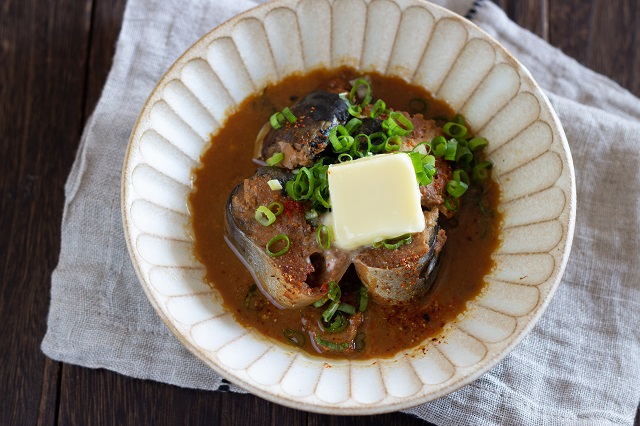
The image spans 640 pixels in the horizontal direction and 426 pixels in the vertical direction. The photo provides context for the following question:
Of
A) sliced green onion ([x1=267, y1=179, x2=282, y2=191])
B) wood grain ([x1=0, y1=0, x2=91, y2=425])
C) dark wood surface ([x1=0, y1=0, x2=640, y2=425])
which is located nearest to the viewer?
sliced green onion ([x1=267, y1=179, x2=282, y2=191])

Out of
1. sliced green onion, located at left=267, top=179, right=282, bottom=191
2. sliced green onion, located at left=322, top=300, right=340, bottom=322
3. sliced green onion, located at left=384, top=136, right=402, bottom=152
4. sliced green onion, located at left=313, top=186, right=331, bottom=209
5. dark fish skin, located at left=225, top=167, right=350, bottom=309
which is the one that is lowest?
sliced green onion, located at left=322, top=300, right=340, bottom=322

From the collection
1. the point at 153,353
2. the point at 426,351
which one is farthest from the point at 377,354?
the point at 153,353

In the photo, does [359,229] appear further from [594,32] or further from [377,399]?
[594,32]

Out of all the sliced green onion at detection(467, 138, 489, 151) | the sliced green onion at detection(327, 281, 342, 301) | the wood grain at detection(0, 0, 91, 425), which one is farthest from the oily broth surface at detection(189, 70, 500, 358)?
the wood grain at detection(0, 0, 91, 425)

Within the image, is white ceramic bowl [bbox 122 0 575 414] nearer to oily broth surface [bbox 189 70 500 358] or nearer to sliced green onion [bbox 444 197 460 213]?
oily broth surface [bbox 189 70 500 358]

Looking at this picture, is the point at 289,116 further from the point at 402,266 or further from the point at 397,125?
the point at 402,266

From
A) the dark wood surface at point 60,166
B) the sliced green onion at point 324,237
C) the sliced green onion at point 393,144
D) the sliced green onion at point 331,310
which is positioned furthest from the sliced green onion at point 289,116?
the dark wood surface at point 60,166
